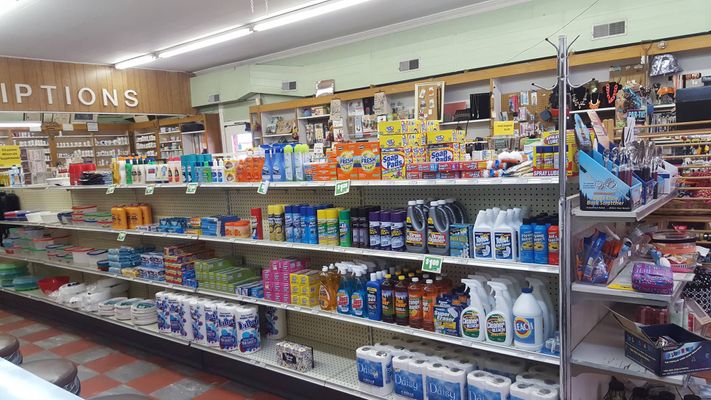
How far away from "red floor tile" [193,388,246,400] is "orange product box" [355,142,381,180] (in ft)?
6.80

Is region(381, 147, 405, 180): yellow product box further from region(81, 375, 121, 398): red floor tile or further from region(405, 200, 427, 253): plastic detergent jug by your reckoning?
region(81, 375, 121, 398): red floor tile

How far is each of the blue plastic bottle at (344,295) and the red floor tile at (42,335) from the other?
13.7 ft

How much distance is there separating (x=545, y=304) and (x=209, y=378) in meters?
2.96

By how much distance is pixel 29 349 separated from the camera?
521 cm

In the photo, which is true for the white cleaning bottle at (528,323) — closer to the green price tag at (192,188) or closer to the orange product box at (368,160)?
the orange product box at (368,160)

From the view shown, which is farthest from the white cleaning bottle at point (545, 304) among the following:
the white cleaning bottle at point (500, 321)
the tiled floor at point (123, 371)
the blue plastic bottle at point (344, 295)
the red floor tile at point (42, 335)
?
the red floor tile at point (42, 335)

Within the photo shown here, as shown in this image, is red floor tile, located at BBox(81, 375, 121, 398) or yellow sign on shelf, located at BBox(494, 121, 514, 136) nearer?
yellow sign on shelf, located at BBox(494, 121, 514, 136)

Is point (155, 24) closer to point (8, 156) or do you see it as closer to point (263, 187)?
point (8, 156)

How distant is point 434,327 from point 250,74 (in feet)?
27.5

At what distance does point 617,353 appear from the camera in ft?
7.94

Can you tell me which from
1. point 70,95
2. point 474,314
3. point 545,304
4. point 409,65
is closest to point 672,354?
point 545,304

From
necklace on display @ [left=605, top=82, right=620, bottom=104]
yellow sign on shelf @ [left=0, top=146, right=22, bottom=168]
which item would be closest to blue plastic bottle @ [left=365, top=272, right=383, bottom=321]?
necklace on display @ [left=605, top=82, right=620, bottom=104]

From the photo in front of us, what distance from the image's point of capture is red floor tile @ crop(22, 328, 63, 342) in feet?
18.2

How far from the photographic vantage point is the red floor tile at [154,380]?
13.5ft
